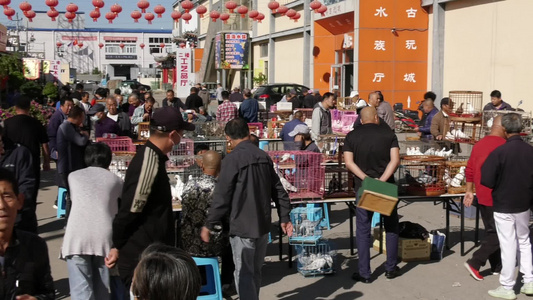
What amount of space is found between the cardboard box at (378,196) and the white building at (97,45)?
95986 mm

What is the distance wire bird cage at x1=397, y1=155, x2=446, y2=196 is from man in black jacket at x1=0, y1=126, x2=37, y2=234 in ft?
15.4

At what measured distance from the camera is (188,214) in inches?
256

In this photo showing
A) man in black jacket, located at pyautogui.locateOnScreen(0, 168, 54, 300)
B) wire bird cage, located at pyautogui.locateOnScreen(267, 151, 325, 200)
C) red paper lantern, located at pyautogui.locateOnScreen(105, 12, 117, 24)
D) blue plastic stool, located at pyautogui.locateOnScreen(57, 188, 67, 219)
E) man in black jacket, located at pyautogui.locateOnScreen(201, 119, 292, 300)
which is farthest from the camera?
red paper lantern, located at pyautogui.locateOnScreen(105, 12, 117, 24)

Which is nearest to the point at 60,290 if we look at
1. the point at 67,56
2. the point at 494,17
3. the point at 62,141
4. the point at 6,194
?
the point at 62,141

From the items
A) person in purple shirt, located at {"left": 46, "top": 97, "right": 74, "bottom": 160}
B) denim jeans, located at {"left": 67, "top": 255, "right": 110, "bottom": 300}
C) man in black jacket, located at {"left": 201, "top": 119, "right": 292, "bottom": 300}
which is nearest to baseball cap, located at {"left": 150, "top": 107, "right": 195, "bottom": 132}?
man in black jacket, located at {"left": 201, "top": 119, "right": 292, "bottom": 300}

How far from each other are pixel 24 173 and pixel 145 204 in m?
2.71

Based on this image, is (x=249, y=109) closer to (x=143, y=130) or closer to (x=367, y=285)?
(x=143, y=130)

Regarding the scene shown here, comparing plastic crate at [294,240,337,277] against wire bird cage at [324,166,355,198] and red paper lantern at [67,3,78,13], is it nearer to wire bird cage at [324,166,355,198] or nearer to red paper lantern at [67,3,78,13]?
wire bird cage at [324,166,355,198]

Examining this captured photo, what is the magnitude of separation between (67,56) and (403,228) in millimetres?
103913

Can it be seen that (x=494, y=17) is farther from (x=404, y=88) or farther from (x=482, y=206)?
(x=482, y=206)

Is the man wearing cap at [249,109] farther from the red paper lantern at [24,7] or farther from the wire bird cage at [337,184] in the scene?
the red paper lantern at [24,7]

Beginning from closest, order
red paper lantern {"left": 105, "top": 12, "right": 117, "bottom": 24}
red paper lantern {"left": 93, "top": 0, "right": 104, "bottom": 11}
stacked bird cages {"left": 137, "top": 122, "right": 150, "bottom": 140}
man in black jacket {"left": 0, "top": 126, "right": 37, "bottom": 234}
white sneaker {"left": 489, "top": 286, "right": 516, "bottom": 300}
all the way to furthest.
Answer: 1. man in black jacket {"left": 0, "top": 126, "right": 37, "bottom": 234}
2. white sneaker {"left": 489, "top": 286, "right": 516, "bottom": 300}
3. stacked bird cages {"left": 137, "top": 122, "right": 150, "bottom": 140}
4. red paper lantern {"left": 93, "top": 0, "right": 104, "bottom": 11}
5. red paper lantern {"left": 105, "top": 12, "right": 117, "bottom": 24}

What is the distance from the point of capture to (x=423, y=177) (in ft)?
28.9

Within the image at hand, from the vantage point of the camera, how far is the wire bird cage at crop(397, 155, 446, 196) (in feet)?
28.5
